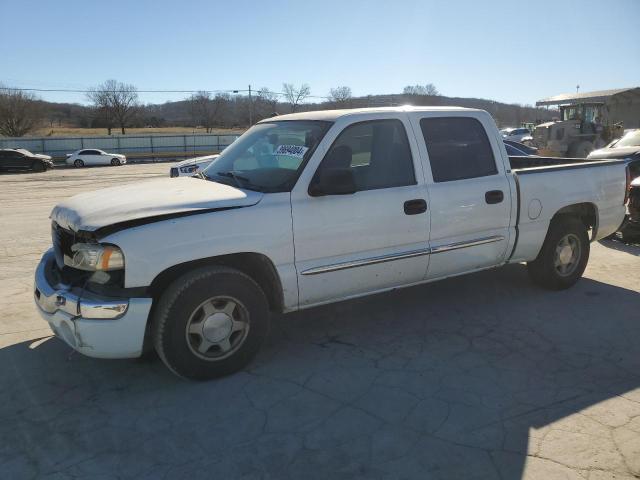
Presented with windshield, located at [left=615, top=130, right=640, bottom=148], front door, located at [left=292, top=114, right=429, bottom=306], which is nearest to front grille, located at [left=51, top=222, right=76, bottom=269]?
front door, located at [left=292, top=114, right=429, bottom=306]

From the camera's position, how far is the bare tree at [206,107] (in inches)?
4422

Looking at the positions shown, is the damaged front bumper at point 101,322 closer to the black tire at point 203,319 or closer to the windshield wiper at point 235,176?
the black tire at point 203,319

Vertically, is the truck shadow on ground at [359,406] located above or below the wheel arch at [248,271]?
below

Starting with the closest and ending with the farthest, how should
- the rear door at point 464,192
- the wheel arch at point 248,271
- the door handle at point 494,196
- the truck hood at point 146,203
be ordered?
the truck hood at point 146,203 → the wheel arch at point 248,271 → the rear door at point 464,192 → the door handle at point 494,196

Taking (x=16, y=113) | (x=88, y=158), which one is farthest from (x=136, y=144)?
(x=16, y=113)

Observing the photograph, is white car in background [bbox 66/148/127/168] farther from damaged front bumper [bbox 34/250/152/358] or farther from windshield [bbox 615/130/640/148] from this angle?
damaged front bumper [bbox 34/250/152/358]

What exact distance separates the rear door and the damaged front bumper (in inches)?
94.1

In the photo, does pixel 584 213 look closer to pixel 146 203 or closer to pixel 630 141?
pixel 146 203

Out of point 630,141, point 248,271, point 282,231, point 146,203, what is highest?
point 630,141

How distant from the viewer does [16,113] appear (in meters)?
76.6

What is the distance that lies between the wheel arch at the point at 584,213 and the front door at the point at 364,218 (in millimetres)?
1941

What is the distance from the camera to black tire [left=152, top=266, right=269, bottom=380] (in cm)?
351

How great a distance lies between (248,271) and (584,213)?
3.81 meters

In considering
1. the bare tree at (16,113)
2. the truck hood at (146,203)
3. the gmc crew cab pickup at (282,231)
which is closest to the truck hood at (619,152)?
the gmc crew cab pickup at (282,231)
